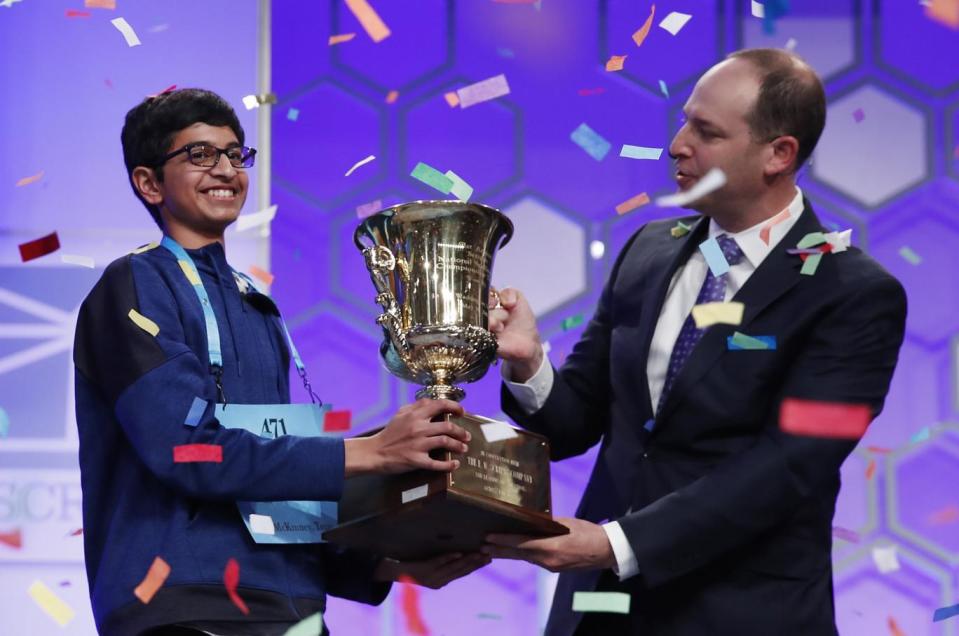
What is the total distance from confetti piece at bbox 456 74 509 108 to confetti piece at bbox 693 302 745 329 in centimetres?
131

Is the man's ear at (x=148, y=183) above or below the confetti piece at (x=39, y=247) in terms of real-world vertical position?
above

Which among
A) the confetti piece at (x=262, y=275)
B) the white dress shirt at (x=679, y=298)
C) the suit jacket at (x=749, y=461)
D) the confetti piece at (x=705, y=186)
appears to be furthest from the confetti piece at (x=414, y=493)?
the confetti piece at (x=262, y=275)

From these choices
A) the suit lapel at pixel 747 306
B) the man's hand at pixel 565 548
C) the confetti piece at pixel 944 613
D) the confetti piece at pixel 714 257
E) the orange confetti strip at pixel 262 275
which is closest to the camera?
the man's hand at pixel 565 548

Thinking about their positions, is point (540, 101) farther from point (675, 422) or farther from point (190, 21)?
point (675, 422)

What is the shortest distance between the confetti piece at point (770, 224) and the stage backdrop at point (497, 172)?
103 centimetres

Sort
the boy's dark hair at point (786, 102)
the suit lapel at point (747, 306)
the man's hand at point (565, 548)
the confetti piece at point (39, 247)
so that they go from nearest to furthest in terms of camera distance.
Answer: the man's hand at point (565, 548), the suit lapel at point (747, 306), the boy's dark hair at point (786, 102), the confetti piece at point (39, 247)

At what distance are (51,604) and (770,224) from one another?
1.88 metres

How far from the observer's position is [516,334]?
2.45 meters

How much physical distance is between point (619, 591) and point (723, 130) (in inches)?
32.3

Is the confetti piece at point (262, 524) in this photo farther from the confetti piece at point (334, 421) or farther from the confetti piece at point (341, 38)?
the confetti piece at point (341, 38)

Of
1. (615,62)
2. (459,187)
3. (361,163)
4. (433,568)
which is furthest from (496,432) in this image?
(615,62)

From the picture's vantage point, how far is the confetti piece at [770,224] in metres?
2.43

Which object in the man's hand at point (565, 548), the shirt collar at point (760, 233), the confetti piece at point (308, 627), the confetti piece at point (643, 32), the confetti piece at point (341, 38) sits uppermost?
the confetti piece at point (643, 32)

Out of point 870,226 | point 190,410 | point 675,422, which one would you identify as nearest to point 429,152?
point 870,226
